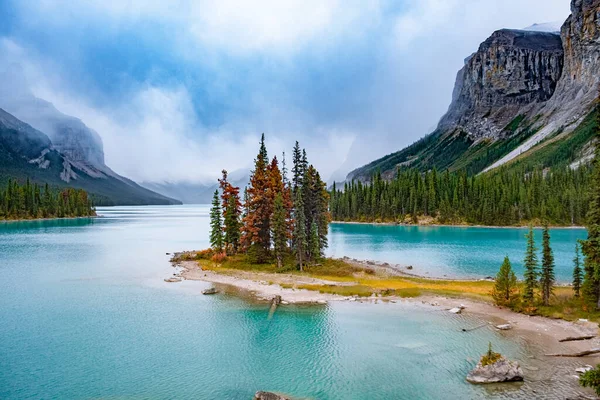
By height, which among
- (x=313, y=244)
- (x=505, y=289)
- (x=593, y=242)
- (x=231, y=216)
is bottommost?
(x=505, y=289)

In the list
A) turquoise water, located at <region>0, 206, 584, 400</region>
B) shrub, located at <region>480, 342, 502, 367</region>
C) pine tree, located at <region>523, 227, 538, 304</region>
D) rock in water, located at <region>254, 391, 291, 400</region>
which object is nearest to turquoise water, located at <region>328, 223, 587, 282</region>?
pine tree, located at <region>523, 227, 538, 304</region>

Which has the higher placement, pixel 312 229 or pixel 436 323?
pixel 312 229

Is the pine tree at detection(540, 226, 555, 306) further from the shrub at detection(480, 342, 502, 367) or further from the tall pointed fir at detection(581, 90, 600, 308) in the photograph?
the shrub at detection(480, 342, 502, 367)

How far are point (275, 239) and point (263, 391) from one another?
44.6 metres

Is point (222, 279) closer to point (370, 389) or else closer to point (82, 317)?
point (82, 317)

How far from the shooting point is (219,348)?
3412 cm

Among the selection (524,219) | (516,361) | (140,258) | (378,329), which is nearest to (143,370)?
(378,329)

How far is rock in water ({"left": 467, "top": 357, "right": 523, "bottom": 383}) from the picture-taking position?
26.5 meters

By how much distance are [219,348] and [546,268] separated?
105 ft

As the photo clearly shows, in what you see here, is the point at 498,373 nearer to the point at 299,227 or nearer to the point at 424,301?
the point at 424,301

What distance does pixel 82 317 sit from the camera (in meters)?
42.3

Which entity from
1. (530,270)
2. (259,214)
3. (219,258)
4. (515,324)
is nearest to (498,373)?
(515,324)

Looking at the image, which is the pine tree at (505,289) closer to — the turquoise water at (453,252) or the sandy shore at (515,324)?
the sandy shore at (515,324)

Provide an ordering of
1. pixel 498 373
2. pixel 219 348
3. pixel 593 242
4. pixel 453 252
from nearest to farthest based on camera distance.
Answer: pixel 498 373 → pixel 219 348 → pixel 593 242 → pixel 453 252
